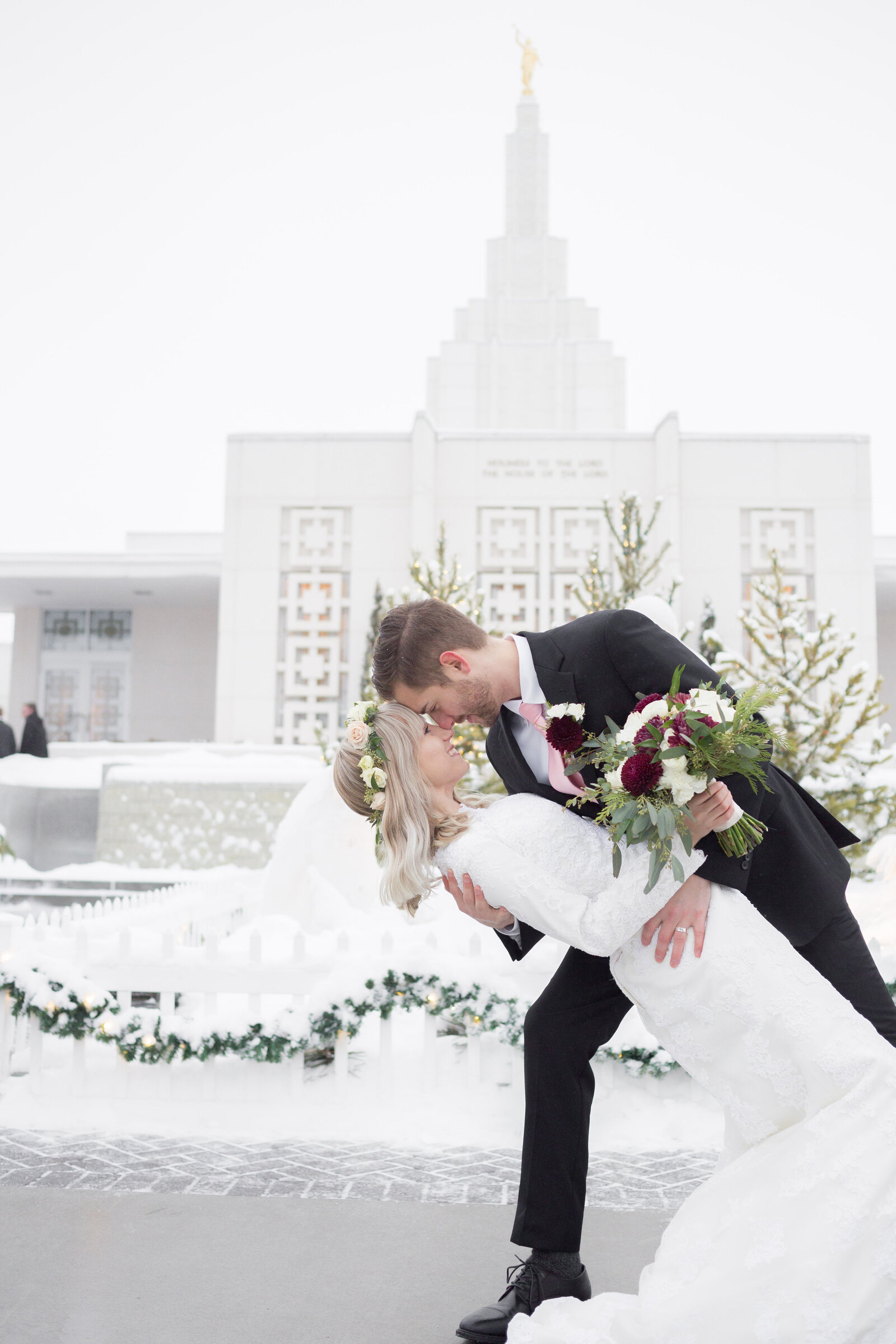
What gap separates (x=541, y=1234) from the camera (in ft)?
9.50

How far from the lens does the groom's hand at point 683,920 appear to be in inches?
106

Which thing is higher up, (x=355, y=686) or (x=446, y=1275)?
(x=355, y=686)

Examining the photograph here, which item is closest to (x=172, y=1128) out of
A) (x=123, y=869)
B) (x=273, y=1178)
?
(x=273, y=1178)

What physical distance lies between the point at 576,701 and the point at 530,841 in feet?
1.47

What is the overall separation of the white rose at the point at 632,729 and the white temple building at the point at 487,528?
18733 mm

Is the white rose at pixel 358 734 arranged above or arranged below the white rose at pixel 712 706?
below

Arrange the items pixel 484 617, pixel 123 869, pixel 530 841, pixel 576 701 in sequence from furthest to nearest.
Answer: pixel 484 617
pixel 123 869
pixel 576 701
pixel 530 841

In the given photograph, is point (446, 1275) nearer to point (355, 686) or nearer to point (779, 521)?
point (355, 686)

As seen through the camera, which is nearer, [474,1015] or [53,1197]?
[53,1197]

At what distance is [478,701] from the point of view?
3.11 meters

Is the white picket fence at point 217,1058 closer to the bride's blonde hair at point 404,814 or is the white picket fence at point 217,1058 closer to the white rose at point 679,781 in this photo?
the bride's blonde hair at point 404,814

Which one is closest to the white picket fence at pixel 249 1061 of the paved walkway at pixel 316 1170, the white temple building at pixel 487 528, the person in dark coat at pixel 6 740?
the paved walkway at pixel 316 1170

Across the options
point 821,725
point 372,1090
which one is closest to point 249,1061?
point 372,1090

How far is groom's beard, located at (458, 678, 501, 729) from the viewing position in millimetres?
3086
